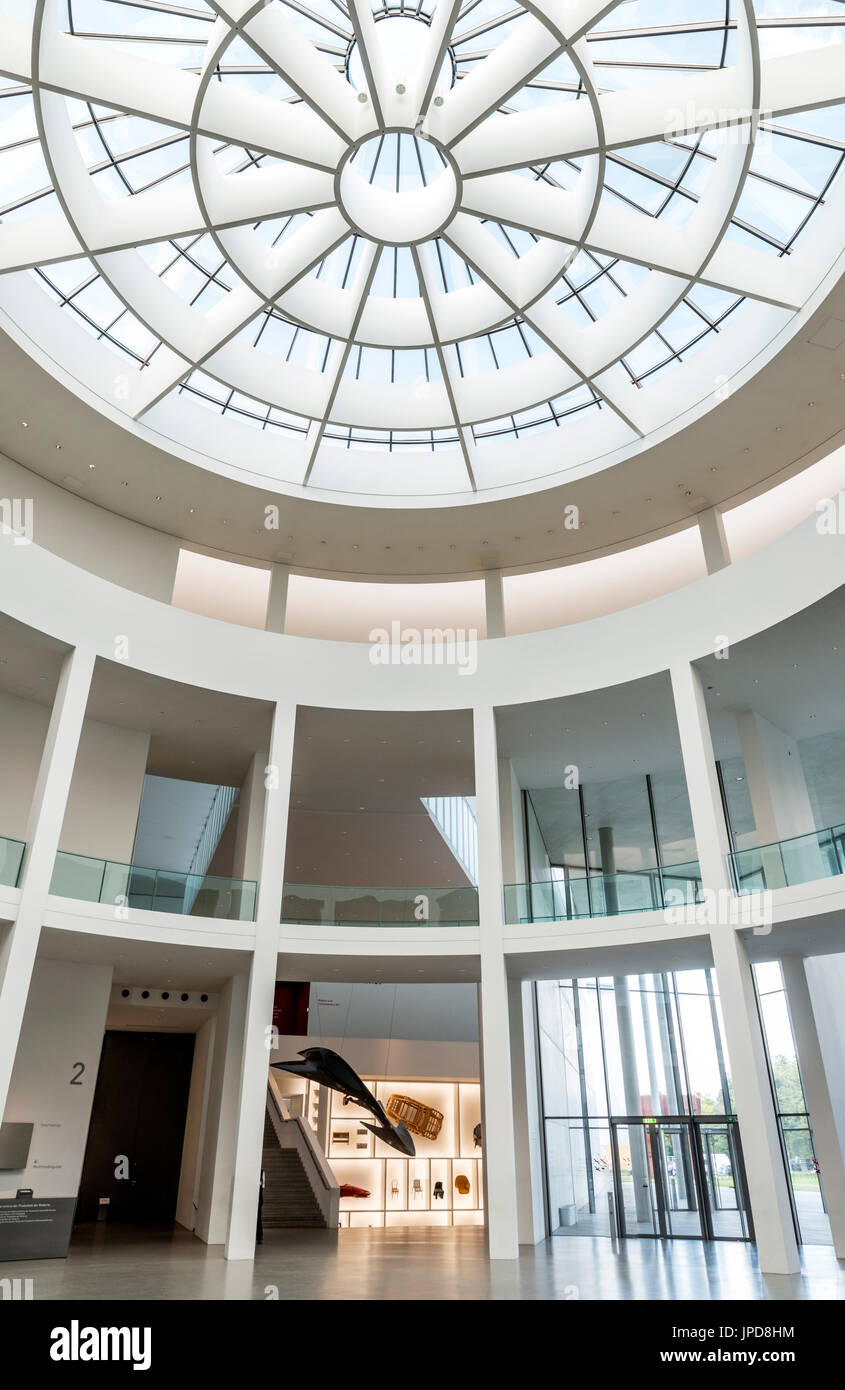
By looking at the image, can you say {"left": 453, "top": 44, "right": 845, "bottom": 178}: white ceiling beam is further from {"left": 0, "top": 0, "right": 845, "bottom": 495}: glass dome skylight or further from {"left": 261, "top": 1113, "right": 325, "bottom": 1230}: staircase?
{"left": 261, "top": 1113, "right": 325, "bottom": 1230}: staircase

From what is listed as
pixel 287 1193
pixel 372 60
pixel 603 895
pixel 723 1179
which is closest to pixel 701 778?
pixel 603 895

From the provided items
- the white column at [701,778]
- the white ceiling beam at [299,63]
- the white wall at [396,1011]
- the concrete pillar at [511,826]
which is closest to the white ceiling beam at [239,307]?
the white ceiling beam at [299,63]

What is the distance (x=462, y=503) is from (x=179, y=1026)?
15.4 meters

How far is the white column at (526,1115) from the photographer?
17.7 meters

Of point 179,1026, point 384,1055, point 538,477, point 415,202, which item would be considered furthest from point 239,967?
point 415,202

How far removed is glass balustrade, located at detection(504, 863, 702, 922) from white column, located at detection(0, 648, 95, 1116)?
833 centimetres

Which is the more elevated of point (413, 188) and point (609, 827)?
point (413, 188)

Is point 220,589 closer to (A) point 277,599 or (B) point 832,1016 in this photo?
(A) point 277,599

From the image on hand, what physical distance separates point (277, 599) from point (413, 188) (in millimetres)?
9412

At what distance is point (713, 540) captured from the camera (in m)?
20.0

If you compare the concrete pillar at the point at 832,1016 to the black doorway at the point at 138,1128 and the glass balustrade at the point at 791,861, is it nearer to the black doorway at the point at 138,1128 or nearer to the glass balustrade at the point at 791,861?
the glass balustrade at the point at 791,861

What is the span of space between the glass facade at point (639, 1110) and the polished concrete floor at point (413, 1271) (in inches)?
47.9

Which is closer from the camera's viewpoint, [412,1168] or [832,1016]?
[832,1016]
